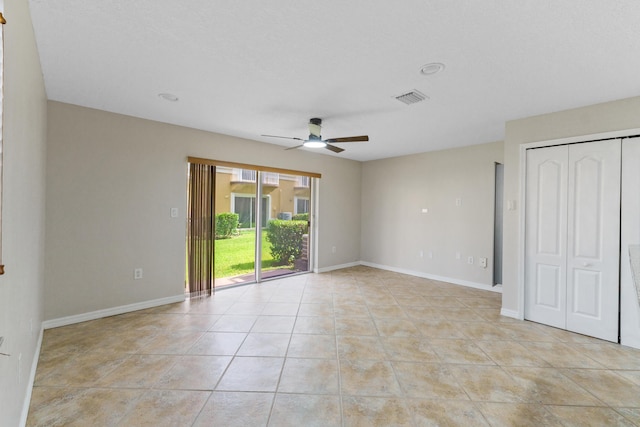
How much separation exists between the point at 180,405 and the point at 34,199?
2096 mm

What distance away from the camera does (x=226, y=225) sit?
4652 millimetres

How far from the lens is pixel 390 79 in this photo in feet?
8.31

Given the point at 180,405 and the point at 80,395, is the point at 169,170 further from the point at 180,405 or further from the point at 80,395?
the point at 180,405

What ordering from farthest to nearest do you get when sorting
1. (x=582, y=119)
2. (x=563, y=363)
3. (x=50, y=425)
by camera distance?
1. (x=582, y=119)
2. (x=563, y=363)
3. (x=50, y=425)

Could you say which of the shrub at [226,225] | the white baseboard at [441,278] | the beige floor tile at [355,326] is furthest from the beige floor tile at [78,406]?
the white baseboard at [441,278]

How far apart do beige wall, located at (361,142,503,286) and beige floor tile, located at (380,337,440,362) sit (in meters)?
2.75

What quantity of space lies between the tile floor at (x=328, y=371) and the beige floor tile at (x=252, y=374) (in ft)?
0.04

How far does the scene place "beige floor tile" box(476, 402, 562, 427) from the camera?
5.84 ft

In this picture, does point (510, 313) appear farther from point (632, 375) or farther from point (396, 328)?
point (396, 328)

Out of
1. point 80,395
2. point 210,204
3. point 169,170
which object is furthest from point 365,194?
point 80,395

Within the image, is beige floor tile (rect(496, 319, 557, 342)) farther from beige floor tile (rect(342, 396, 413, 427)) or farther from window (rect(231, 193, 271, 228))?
window (rect(231, 193, 271, 228))

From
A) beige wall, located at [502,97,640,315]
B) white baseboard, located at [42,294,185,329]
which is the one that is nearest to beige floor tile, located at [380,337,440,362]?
beige wall, located at [502,97,640,315]

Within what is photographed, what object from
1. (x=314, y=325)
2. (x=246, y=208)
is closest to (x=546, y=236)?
(x=314, y=325)

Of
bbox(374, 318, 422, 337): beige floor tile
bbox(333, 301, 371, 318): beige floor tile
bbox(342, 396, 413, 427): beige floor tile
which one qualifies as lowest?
bbox(342, 396, 413, 427): beige floor tile
